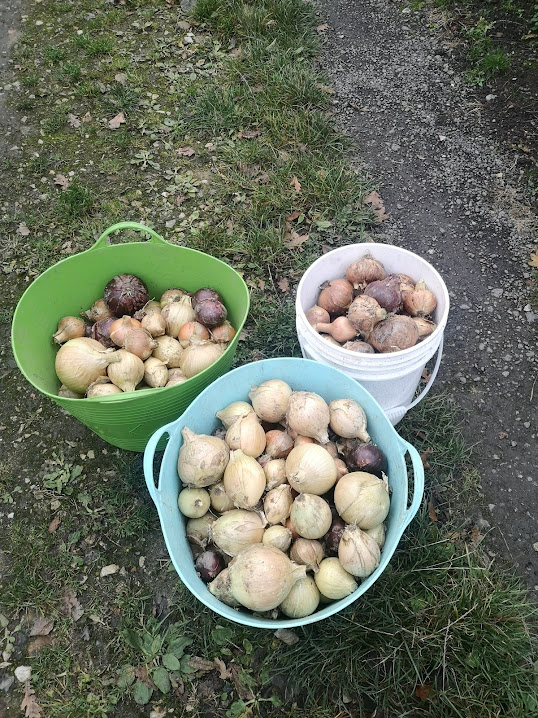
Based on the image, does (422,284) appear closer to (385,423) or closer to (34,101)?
(385,423)

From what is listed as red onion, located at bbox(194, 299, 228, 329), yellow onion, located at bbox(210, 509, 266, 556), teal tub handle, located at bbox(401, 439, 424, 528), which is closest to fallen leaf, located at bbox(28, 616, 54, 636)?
yellow onion, located at bbox(210, 509, 266, 556)

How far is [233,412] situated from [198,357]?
0.37m

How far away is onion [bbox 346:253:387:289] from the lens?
267 centimetres

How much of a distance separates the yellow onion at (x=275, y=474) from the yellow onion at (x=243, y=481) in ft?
0.18

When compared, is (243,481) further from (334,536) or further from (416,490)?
(416,490)

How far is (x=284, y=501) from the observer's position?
7.07 feet

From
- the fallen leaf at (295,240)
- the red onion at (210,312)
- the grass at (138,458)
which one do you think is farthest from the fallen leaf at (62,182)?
the red onion at (210,312)

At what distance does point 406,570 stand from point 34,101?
519 cm

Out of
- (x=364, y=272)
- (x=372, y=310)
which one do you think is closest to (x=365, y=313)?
(x=372, y=310)

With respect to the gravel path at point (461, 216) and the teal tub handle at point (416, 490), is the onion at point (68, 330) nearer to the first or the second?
the teal tub handle at point (416, 490)

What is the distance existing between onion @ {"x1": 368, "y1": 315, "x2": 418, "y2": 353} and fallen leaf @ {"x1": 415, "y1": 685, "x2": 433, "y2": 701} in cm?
154

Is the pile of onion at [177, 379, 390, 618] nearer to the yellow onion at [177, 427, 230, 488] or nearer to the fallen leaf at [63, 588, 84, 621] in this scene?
the yellow onion at [177, 427, 230, 488]

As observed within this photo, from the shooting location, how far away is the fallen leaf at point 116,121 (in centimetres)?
463

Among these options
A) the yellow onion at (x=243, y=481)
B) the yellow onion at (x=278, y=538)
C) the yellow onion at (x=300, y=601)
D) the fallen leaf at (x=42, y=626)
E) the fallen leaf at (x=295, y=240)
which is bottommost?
the fallen leaf at (x=42, y=626)
